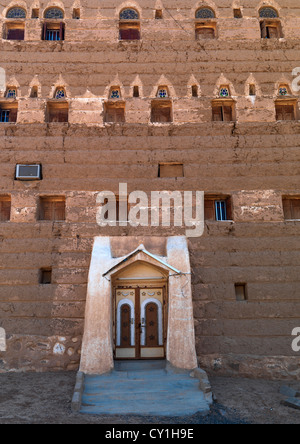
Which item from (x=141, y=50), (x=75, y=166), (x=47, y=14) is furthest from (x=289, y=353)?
(x=47, y=14)

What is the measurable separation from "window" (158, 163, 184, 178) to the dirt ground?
6.08m

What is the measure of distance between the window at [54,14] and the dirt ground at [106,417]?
40.0 feet

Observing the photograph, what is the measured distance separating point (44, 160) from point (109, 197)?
7.98 ft

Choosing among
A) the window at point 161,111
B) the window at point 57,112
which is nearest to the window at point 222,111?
the window at point 161,111

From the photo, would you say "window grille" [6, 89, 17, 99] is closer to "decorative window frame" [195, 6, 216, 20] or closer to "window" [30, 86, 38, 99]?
"window" [30, 86, 38, 99]

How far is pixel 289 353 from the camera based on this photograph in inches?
433

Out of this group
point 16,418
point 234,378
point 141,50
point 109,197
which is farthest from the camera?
point 141,50

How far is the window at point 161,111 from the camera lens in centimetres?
1356

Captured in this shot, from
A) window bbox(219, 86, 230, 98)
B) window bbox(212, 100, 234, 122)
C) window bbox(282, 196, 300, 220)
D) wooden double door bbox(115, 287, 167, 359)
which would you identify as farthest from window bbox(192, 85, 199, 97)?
wooden double door bbox(115, 287, 167, 359)

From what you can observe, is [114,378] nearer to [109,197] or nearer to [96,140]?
[109,197]

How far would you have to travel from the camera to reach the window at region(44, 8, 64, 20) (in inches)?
575

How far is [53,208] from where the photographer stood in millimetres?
12617

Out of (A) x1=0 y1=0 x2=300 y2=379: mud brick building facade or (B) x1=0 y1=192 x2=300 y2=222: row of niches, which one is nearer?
(A) x1=0 y1=0 x2=300 y2=379: mud brick building facade

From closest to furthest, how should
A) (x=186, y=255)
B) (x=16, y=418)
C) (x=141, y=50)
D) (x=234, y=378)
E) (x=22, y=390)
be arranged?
(x=16, y=418) < (x=22, y=390) < (x=234, y=378) < (x=186, y=255) < (x=141, y=50)
